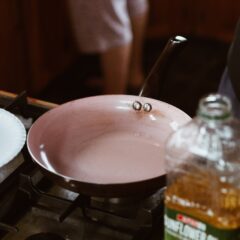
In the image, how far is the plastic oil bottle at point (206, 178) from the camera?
0.67m

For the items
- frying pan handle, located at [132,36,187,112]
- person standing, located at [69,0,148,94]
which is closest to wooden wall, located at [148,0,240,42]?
person standing, located at [69,0,148,94]

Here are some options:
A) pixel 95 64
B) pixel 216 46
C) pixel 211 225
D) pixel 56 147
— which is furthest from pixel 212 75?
pixel 211 225

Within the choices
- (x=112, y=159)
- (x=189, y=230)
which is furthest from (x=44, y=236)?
(x=189, y=230)

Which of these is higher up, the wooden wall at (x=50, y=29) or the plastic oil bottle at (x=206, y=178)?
the plastic oil bottle at (x=206, y=178)

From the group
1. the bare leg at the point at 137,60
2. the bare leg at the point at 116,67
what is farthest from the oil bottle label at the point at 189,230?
the bare leg at the point at 137,60

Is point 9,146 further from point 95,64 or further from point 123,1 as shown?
point 95,64

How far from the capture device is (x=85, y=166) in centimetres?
94

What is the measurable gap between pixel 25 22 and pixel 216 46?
1101 millimetres

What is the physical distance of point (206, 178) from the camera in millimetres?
698

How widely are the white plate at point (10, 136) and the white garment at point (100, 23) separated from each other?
1222 mm

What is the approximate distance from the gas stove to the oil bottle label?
0.40ft

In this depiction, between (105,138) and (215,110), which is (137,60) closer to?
(105,138)

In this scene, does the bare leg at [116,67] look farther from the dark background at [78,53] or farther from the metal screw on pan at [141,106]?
the metal screw on pan at [141,106]

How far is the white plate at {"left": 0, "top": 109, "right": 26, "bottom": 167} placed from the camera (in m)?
0.91
